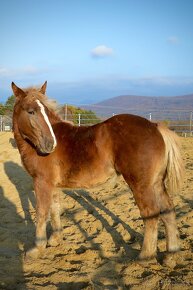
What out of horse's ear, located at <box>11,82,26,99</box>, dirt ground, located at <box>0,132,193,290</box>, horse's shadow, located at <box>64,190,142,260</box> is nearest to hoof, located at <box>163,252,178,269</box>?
dirt ground, located at <box>0,132,193,290</box>

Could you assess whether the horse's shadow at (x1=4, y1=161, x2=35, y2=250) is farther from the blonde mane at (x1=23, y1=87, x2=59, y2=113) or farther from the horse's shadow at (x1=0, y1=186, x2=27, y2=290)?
the blonde mane at (x1=23, y1=87, x2=59, y2=113)

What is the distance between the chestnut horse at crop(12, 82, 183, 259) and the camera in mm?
3455

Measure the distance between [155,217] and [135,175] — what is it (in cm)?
56

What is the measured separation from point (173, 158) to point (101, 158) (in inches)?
34.8

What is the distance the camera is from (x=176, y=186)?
3689 millimetres

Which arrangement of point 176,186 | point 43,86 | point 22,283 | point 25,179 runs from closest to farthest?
point 22,283 → point 176,186 → point 43,86 → point 25,179

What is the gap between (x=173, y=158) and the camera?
3.56 meters

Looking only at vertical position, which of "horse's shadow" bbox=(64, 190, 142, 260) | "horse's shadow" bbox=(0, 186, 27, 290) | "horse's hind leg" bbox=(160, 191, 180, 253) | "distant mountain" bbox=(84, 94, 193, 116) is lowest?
"horse's shadow" bbox=(0, 186, 27, 290)

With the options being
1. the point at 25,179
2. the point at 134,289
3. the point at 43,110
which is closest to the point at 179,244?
the point at 134,289

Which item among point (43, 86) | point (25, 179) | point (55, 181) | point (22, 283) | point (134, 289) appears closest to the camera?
point (134, 289)

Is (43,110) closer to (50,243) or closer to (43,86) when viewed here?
(43,86)

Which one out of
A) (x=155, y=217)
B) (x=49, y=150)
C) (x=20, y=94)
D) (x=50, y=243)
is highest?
(x=20, y=94)

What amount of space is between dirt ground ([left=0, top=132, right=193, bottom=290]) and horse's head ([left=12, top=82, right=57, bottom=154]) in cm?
143

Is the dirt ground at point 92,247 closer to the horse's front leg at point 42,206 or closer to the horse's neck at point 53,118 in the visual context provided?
the horse's front leg at point 42,206
